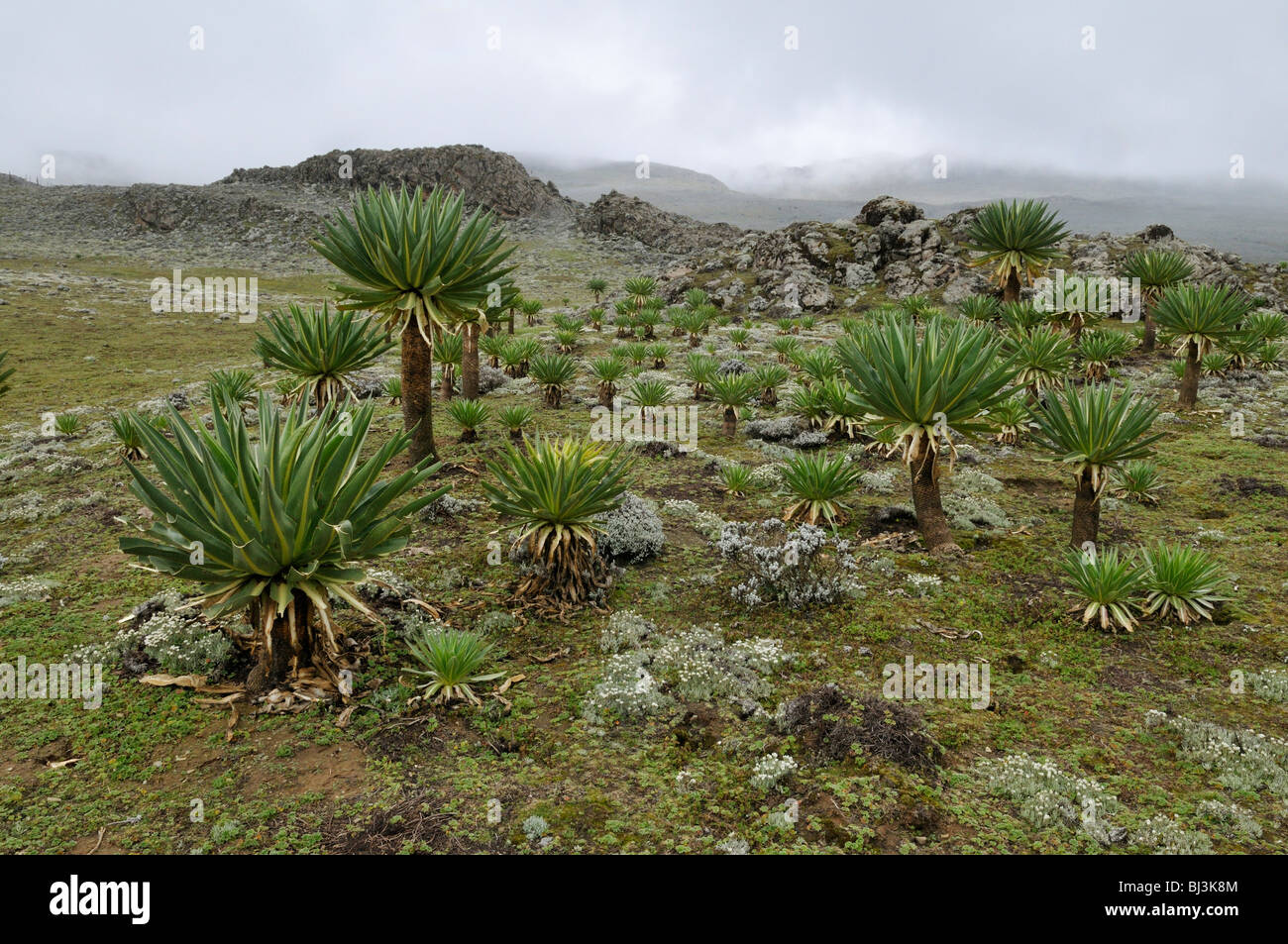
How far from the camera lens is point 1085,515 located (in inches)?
291

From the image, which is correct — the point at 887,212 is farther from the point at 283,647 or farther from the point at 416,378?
the point at 283,647

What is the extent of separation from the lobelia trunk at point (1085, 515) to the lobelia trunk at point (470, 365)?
10.6 meters

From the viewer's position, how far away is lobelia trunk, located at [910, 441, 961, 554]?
7664 millimetres

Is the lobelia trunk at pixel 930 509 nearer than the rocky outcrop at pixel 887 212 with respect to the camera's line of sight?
Yes

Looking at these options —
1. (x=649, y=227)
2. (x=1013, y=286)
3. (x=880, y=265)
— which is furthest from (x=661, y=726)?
(x=649, y=227)

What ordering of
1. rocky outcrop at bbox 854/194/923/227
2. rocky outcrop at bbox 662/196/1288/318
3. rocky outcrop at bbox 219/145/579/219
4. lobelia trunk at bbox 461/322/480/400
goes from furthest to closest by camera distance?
rocky outcrop at bbox 219/145/579/219, rocky outcrop at bbox 854/194/923/227, rocky outcrop at bbox 662/196/1288/318, lobelia trunk at bbox 461/322/480/400

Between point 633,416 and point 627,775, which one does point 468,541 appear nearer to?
point 627,775

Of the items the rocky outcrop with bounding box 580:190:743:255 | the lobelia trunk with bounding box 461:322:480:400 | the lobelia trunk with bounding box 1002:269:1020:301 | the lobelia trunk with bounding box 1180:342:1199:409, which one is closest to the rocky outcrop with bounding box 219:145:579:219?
the rocky outcrop with bounding box 580:190:743:255

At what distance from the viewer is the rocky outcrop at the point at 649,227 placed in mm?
71438

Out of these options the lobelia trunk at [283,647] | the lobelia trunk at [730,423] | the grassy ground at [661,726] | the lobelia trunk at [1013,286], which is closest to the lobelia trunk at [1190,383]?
the lobelia trunk at [1013,286]

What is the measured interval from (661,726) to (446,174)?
10040 cm

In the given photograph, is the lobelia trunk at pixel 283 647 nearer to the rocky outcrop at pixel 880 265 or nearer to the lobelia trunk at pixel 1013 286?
the lobelia trunk at pixel 1013 286

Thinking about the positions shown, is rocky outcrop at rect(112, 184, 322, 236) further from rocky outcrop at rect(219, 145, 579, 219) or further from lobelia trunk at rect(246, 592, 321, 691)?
lobelia trunk at rect(246, 592, 321, 691)

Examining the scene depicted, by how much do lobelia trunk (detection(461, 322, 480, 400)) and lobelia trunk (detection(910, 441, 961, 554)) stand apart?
9105 mm
